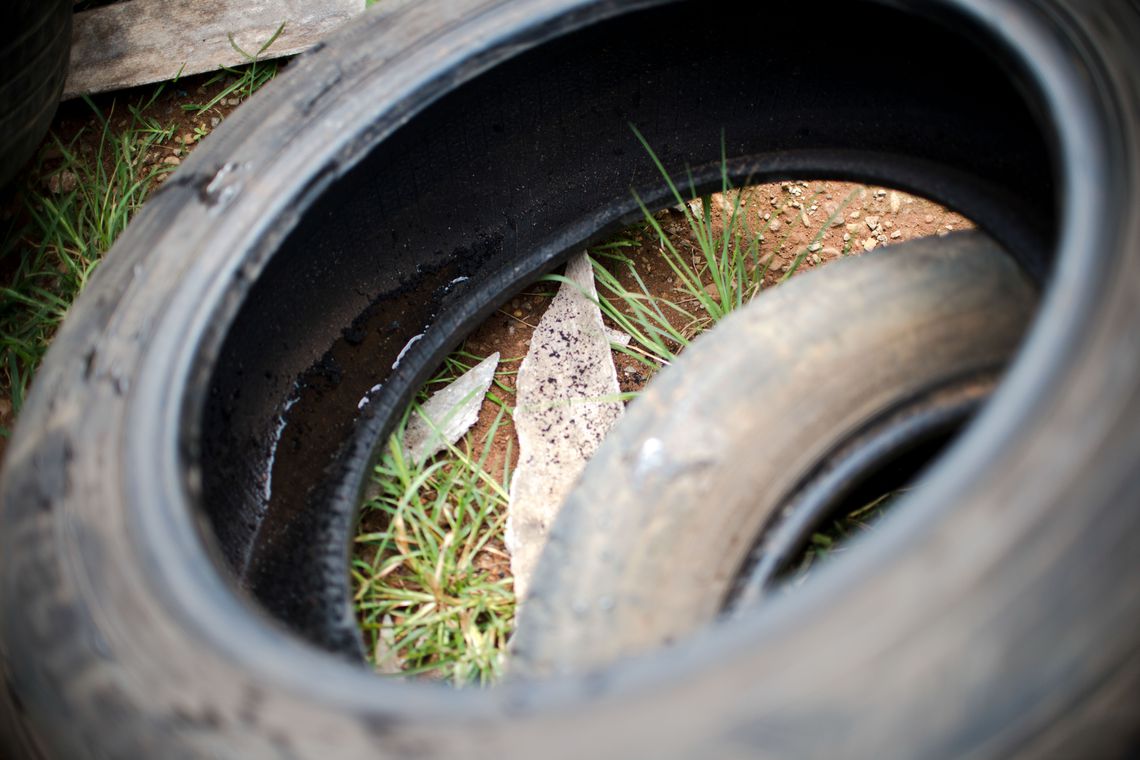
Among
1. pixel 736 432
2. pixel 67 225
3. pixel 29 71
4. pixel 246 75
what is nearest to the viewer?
pixel 736 432

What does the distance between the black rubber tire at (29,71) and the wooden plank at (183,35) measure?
247 mm

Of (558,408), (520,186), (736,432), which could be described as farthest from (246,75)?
(736,432)

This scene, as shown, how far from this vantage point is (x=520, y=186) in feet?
5.61

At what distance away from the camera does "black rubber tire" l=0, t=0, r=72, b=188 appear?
177cm

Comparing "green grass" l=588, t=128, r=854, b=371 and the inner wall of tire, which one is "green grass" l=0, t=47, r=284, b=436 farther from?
"green grass" l=588, t=128, r=854, b=371

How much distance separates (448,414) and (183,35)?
1.25m

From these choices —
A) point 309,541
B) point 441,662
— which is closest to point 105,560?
point 309,541

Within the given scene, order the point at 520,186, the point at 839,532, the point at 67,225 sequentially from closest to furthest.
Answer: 1. the point at 839,532
2. the point at 520,186
3. the point at 67,225

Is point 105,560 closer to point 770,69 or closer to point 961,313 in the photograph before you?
point 961,313

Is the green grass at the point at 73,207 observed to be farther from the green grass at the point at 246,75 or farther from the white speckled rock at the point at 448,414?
the white speckled rock at the point at 448,414

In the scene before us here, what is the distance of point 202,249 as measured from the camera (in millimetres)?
1187

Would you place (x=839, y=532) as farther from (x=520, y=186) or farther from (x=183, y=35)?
(x=183, y=35)

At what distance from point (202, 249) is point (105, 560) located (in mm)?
398

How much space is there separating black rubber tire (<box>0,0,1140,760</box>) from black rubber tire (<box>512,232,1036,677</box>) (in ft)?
0.53
